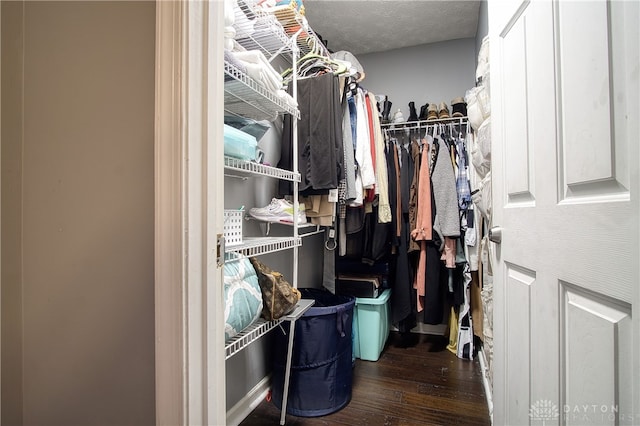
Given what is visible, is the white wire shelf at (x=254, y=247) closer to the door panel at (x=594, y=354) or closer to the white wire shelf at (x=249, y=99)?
the white wire shelf at (x=249, y=99)

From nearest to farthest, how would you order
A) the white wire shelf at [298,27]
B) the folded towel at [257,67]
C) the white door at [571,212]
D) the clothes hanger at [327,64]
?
the white door at [571,212] < the folded towel at [257,67] < the white wire shelf at [298,27] < the clothes hanger at [327,64]

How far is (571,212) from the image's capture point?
583mm

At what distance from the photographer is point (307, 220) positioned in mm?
1855

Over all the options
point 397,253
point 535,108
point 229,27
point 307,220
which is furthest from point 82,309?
point 397,253

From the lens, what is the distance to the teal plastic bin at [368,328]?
214cm

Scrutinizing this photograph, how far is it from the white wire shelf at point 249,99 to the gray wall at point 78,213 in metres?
0.42

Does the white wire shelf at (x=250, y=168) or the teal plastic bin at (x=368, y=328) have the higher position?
the white wire shelf at (x=250, y=168)

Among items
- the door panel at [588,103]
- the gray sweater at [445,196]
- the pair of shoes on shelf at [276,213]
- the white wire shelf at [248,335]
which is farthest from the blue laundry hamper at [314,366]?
the door panel at [588,103]

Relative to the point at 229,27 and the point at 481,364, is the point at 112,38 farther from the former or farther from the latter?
the point at 481,364

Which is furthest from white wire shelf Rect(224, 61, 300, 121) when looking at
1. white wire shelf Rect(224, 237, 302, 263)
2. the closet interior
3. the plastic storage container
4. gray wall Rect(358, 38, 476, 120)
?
gray wall Rect(358, 38, 476, 120)

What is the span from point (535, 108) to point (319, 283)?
6.36 ft

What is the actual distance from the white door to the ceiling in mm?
1424

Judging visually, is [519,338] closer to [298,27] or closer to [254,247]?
[254,247]

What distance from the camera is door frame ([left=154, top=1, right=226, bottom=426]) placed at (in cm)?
53
